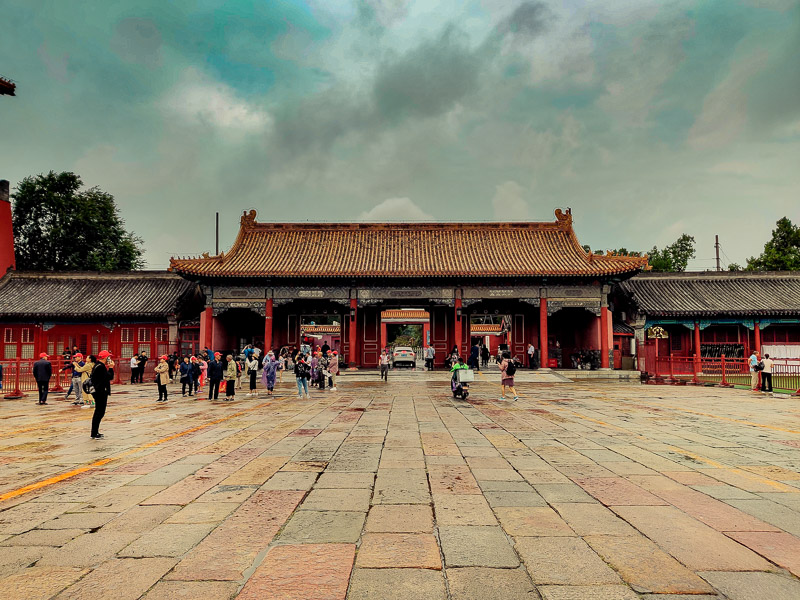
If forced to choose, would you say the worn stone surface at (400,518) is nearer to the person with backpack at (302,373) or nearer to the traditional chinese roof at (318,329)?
the person with backpack at (302,373)

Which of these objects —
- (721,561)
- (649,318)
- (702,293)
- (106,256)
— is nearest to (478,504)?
(721,561)

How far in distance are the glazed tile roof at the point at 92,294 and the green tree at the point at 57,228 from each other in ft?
31.6

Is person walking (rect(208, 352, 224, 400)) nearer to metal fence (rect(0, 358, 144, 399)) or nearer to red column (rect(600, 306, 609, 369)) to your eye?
metal fence (rect(0, 358, 144, 399))

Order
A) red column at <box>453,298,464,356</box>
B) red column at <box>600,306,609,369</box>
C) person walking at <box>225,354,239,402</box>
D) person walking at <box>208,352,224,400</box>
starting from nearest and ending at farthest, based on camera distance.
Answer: person walking at <box>225,354,239,402</box> → person walking at <box>208,352,224,400</box> → red column at <box>600,306,609,369</box> → red column at <box>453,298,464,356</box>

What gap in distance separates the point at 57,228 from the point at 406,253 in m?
26.1

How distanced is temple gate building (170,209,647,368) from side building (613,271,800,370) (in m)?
2.40

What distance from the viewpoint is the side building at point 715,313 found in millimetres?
24562

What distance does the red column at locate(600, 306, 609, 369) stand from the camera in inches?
→ 930

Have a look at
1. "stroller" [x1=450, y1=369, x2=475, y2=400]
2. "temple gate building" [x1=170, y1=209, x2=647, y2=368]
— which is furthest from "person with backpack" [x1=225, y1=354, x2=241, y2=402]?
"temple gate building" [x1=170, y1=209, x2=647, y2=368]

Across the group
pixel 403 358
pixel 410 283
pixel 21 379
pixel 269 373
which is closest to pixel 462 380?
pixel 269 373

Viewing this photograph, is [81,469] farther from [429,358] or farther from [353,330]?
[429,358]

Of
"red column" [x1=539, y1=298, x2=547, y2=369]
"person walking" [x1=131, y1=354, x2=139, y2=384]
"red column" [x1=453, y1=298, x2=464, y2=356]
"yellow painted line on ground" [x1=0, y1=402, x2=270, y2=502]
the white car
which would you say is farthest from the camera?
the white car

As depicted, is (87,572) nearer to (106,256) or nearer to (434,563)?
(434,563)

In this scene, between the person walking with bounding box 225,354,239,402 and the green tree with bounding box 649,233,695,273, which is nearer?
the person walking with bounding box 225,354,239,402
